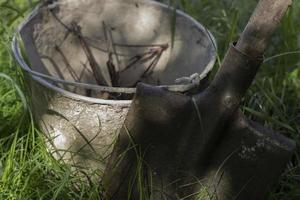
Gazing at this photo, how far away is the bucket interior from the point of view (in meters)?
2.21

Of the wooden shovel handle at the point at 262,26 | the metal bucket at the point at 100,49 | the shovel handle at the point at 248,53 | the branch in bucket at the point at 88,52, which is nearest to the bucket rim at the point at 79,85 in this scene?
the metal bucket at the point at 100,49

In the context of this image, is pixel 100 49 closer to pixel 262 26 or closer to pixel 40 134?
pixel 40 134

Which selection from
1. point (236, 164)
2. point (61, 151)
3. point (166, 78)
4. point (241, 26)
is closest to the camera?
point (236, 164)

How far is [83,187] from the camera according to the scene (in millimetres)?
1732

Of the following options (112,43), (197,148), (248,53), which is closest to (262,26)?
(248,53)

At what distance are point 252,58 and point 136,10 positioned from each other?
876 millimetres

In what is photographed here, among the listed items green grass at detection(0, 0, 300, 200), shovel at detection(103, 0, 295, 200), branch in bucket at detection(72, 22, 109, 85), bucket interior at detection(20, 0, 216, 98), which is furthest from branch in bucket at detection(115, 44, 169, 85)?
shovel at detection(103, 0, 295, 200)

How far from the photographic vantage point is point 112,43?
7.89 feet

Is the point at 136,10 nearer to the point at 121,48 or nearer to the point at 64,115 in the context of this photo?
the point at 121,48

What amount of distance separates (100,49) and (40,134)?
692 millimetres

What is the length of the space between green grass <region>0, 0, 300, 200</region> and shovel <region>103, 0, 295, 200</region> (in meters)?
0.17

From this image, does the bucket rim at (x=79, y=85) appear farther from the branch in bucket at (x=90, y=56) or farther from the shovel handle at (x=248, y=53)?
the branch in bucket at (x=90, y=56)

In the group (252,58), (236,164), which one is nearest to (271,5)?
(252,58)

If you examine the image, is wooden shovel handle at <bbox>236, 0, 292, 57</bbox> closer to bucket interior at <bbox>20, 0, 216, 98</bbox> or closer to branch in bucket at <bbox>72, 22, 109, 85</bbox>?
bucket interior at <bbox>20, 0, 216, 98</bbox>
